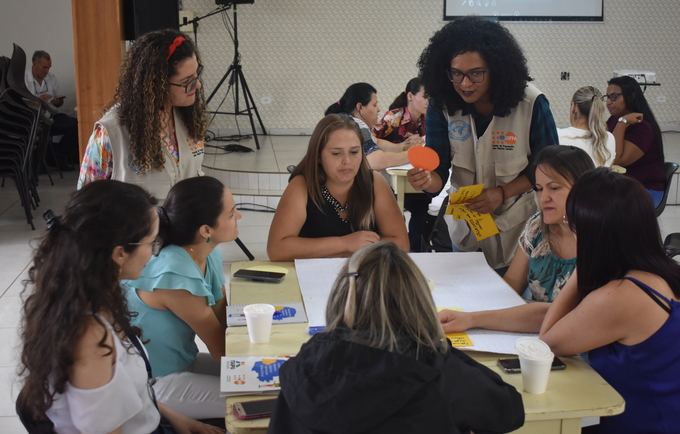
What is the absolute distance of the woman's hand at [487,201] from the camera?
7.50ft

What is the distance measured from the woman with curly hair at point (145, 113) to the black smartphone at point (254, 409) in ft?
3.91

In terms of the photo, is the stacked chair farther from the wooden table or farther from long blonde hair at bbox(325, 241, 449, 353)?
long blonde hair at bbox(325, 241, 449, 353)

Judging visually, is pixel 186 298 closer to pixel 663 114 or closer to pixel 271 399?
pixel 271 399

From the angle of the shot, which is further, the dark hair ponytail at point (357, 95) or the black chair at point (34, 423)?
the dark hair ponytail at point (357, 95)

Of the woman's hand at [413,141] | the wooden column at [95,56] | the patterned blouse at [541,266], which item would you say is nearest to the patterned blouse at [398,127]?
the woman's hand at [413,141]

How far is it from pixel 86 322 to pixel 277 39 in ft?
23.0

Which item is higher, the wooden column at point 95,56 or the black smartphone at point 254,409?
the wooden column at point 95,56

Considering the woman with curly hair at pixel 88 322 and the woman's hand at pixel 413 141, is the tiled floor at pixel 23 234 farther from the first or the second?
the woman's hand at pixel 413 141

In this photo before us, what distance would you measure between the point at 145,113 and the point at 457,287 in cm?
122

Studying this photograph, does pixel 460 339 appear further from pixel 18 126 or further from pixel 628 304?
pixel 18 126

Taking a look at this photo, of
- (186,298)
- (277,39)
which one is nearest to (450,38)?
(186,298)

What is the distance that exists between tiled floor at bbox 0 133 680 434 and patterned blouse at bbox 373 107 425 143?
1.18m

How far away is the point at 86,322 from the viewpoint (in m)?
1.25

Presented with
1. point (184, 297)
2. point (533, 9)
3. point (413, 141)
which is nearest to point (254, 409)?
point (184, 297)
